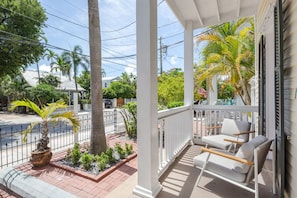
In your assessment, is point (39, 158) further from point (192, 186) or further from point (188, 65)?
point (188, 65)

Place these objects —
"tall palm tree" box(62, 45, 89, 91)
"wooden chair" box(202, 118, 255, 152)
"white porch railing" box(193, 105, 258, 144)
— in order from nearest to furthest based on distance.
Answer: "wooden chair" box(202, 118, 255, 152)
"white porch railing" box(193, 105, 258, 144)
"tall palm tree" box(62, 45, 89, 91)

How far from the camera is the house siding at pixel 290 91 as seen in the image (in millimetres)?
1609

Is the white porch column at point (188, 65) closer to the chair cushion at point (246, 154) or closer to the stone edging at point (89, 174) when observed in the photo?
the stone edging at point (89, 174)

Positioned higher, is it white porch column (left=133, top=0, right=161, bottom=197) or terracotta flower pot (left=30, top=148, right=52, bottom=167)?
white porch column (left=133, top=0, right=161, bottom=197)

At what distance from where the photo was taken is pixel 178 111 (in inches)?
139

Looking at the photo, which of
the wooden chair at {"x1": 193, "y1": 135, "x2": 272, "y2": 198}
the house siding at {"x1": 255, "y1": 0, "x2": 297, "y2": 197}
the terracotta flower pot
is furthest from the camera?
the terracotta flower pot

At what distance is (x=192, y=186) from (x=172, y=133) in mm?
1016

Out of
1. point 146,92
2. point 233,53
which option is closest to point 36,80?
point 233,53

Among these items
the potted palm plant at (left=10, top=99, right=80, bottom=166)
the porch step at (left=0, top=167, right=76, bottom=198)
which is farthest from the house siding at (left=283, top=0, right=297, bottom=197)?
the potted palm plant at (left=10, top=99, right=80, bottom=166)

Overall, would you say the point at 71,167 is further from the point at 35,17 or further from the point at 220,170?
the point at 35,17

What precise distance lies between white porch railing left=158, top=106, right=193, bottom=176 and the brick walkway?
740mm

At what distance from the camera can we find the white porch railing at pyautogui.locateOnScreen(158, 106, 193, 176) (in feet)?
9.39

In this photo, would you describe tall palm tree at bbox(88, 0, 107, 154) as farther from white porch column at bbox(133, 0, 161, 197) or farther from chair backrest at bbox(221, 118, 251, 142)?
chair backrest at bbox(221, 118, 251, 142)

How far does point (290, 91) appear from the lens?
174 cm
